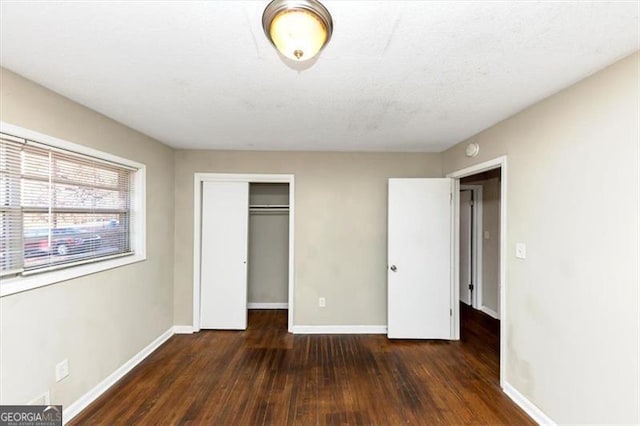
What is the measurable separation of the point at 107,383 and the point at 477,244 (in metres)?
5.03

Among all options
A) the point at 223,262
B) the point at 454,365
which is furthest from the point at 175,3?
the point at 454,365

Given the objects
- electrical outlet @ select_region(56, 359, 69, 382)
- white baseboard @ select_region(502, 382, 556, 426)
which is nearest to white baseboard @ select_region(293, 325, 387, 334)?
white baseboard @ select_region(502, 382, 556, 426)

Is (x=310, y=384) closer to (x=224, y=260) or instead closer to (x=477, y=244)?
(x=224, y=260)

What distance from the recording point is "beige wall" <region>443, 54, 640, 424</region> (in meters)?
1.53

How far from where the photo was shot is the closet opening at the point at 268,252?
4.63m

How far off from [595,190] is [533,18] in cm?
112

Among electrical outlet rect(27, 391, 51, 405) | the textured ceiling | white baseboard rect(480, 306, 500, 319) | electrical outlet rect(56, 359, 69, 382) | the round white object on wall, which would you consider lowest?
white baseboard rect(480, 306, 500, 319)

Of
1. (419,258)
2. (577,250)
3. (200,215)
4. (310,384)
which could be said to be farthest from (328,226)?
(577,250)

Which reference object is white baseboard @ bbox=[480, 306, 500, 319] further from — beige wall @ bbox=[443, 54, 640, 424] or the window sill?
the window sill

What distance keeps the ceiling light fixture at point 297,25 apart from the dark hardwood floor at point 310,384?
94.4 inches

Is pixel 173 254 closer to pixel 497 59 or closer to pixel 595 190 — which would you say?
pixel 497 59

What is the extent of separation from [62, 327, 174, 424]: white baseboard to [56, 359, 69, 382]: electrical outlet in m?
0.25

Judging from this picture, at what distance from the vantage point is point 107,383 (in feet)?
8.04

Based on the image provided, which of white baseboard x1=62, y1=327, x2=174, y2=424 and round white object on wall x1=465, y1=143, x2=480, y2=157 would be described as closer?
white baseboard x1=62, y1=327, x2=174, y2=424
